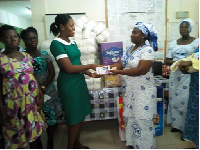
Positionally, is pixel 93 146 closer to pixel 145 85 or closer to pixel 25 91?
pixel 145 85

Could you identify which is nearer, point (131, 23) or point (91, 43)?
point (91, 43)

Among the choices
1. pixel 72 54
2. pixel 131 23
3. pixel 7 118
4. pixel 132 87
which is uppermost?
pixel 131 23

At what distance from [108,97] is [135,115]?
64cm

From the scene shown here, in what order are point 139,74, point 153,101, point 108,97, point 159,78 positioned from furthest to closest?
1. point 159,78
2. point 108,97
3. point 153,101
4. point 139,74

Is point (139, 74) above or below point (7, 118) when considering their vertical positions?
above

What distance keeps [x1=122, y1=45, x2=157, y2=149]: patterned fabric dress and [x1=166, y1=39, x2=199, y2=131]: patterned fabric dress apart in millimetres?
570

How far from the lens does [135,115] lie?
1.58 metres

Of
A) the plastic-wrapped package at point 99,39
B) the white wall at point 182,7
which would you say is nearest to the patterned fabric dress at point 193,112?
the plastic-wrapped package at point 99,39

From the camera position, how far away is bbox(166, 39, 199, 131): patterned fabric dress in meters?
1.89

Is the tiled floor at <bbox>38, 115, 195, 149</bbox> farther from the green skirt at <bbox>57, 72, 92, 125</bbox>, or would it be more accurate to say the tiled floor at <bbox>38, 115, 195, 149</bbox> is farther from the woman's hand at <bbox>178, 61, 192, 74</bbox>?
the woman's hand at <bbox>178, 61, 192, 74</bbox>

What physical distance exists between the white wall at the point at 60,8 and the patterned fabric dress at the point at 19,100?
1.30 m

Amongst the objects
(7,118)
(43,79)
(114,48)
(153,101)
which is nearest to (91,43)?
(114,48)

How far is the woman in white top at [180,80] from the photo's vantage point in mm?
1886

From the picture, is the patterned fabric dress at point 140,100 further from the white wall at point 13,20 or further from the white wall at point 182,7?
the white wall at point 13,20
